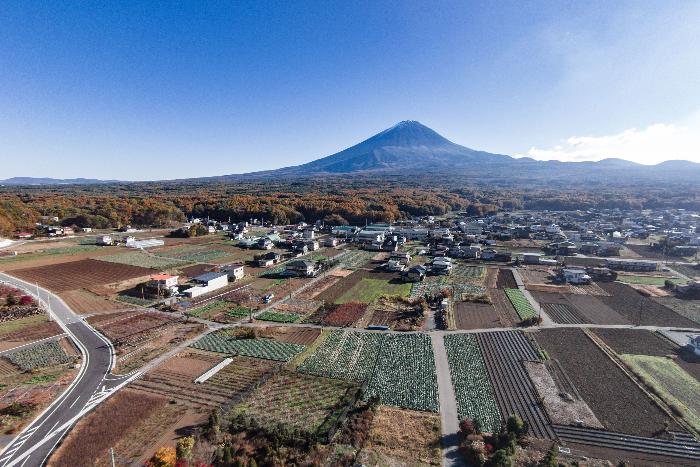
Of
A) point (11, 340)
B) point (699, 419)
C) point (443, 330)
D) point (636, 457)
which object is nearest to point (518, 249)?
point (443, 330)

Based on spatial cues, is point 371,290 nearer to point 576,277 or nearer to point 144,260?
point 576,277

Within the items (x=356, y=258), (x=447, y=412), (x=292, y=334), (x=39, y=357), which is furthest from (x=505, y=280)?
(x=39, y=357)

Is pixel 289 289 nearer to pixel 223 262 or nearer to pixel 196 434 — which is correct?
pixel 223 262

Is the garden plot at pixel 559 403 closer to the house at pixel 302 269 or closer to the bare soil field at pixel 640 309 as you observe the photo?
the bare soil field at pixel 640 309

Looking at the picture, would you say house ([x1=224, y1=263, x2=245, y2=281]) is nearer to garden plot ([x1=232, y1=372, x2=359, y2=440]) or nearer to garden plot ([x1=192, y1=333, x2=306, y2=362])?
garden plot ([x1=192, y1=333, x2=306, y2=362])

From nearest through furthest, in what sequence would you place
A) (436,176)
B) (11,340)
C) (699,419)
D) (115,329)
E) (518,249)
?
(699,419), (11,340), (115,329), (518,249), (436,176)

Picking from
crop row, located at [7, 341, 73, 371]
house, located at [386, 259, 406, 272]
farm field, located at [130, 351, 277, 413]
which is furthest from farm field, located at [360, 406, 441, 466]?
house, located at [386, 259, 406, 272]
